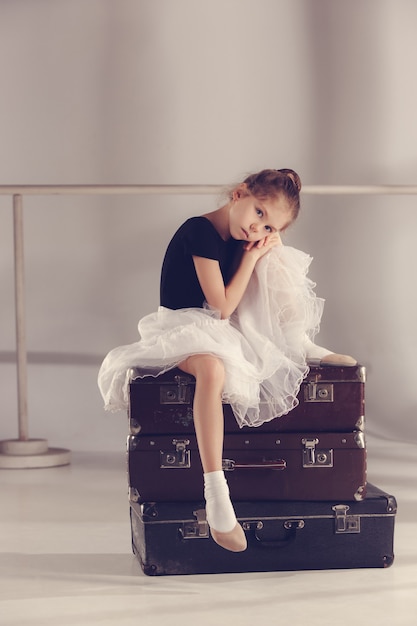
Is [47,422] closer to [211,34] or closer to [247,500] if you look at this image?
[211,34]

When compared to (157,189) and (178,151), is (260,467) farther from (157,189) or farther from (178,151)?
(178,151)

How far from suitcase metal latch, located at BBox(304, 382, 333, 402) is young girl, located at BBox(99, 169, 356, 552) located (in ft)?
0.09

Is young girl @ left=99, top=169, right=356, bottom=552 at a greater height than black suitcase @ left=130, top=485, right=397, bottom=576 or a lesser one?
greater

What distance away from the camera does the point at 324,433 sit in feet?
6.91

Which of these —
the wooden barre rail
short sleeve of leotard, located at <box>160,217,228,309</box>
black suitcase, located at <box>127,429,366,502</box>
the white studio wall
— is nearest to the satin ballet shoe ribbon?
black suitcase, located at <box>127,429,366,502</box>

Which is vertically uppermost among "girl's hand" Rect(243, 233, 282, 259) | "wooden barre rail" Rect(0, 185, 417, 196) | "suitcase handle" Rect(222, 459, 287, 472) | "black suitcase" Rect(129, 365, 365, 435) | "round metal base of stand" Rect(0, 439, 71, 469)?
"wooden barre rail" Rect(0, 185, 417, 196)

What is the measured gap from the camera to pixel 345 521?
207cm

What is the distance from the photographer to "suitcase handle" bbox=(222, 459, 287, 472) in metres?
2.06

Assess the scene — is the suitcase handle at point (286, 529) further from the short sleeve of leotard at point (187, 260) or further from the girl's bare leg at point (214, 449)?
the short sleeve of leotard at point (187, 260)

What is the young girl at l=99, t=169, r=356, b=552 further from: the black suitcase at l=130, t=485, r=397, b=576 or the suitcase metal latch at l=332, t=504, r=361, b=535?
the suitcase metal latch at l=332, t=504, r=361, b=535

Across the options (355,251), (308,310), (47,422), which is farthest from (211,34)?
(308,310)

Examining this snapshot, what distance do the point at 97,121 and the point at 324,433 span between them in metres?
2.25

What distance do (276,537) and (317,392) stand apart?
29cm

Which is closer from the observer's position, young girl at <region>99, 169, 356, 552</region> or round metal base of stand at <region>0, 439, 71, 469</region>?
young girl at <region>99, 169, 356, 552</region>
